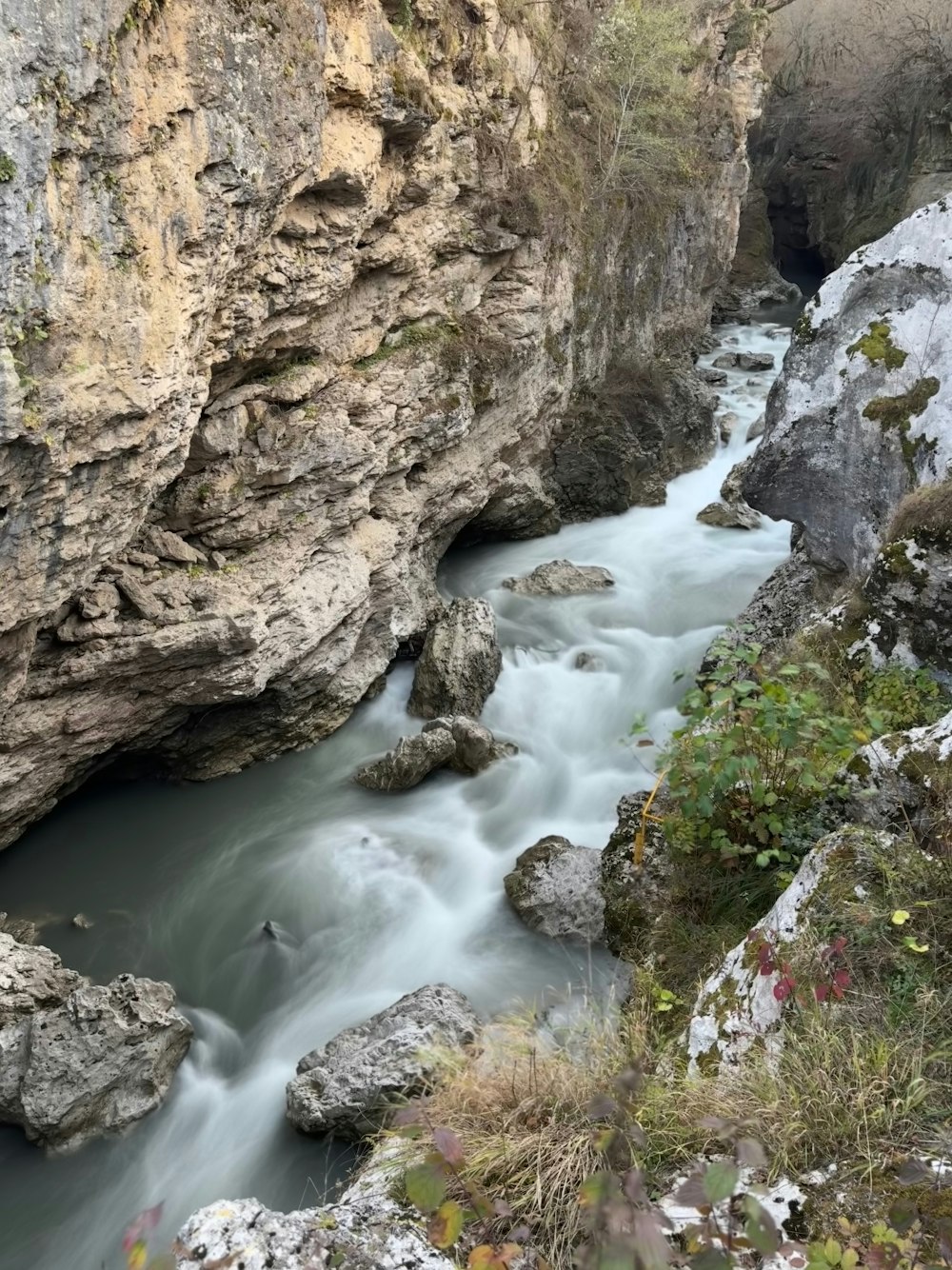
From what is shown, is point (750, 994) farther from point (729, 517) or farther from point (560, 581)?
point (729, 517)

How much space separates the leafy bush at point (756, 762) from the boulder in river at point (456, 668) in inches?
178

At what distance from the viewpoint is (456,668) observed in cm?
836

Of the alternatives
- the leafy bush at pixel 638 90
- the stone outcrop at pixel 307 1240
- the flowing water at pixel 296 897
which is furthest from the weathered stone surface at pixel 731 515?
the stone outcrop at pixel 307 1240

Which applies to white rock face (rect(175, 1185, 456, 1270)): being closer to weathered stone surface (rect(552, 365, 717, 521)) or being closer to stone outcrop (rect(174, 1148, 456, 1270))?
stone outcrop (rect(174, 1148, 456, 1270))

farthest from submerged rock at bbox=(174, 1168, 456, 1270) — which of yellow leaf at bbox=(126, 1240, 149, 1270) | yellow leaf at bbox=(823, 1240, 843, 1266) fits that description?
yellow leaf at bbox=(823, 1240, 843, 1266)

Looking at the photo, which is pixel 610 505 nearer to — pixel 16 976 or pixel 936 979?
pixel 16 976

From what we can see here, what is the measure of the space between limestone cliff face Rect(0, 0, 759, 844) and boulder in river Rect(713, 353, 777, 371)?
6334mm

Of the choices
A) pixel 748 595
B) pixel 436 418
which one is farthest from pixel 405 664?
pixel 748 595

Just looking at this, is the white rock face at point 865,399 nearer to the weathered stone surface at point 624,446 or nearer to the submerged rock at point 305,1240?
the submerged rock at point 305,1240

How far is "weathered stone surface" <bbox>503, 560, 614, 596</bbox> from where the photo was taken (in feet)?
33.8

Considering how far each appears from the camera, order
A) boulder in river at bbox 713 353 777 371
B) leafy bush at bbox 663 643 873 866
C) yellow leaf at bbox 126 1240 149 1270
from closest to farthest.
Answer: yellow leaf at bbox 126 1240 149 1270 < leafy bush at bbox 663 643 873 866 < boulder in river at bbox 713 353 777 371

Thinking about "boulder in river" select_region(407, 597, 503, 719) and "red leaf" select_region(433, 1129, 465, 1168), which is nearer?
"red leaf" select_region(433, 1129, 465, 1168)

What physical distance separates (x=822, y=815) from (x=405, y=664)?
6.12 metres

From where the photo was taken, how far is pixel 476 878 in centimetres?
667
